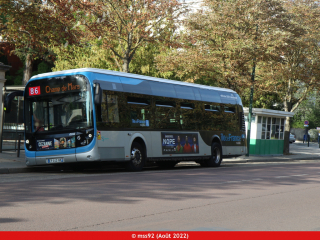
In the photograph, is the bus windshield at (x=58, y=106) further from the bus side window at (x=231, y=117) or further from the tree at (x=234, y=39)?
the tree at (x=234, y=39)

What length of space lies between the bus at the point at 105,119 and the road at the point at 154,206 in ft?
9.21

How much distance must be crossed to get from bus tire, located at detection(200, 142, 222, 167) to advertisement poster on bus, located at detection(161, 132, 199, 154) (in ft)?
4.92

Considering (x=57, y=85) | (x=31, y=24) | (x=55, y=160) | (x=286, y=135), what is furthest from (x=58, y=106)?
(x=286, y=135)

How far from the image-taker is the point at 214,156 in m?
21.5

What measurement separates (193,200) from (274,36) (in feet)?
66.5

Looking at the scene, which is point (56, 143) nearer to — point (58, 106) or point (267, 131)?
point (58, 106)

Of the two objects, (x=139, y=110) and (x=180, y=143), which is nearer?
(x=139, y=110)

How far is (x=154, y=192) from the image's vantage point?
33.8ft

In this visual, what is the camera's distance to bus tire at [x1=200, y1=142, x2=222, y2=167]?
21292mm

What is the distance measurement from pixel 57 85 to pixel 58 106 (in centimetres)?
67

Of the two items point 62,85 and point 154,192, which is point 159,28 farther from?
point 154,192

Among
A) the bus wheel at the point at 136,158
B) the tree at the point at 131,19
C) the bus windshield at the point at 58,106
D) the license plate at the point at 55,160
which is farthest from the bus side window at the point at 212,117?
the license plate at the point at 55,160

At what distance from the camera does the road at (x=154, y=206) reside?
21.6ft

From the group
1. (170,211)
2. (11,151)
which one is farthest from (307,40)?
(170,211)
